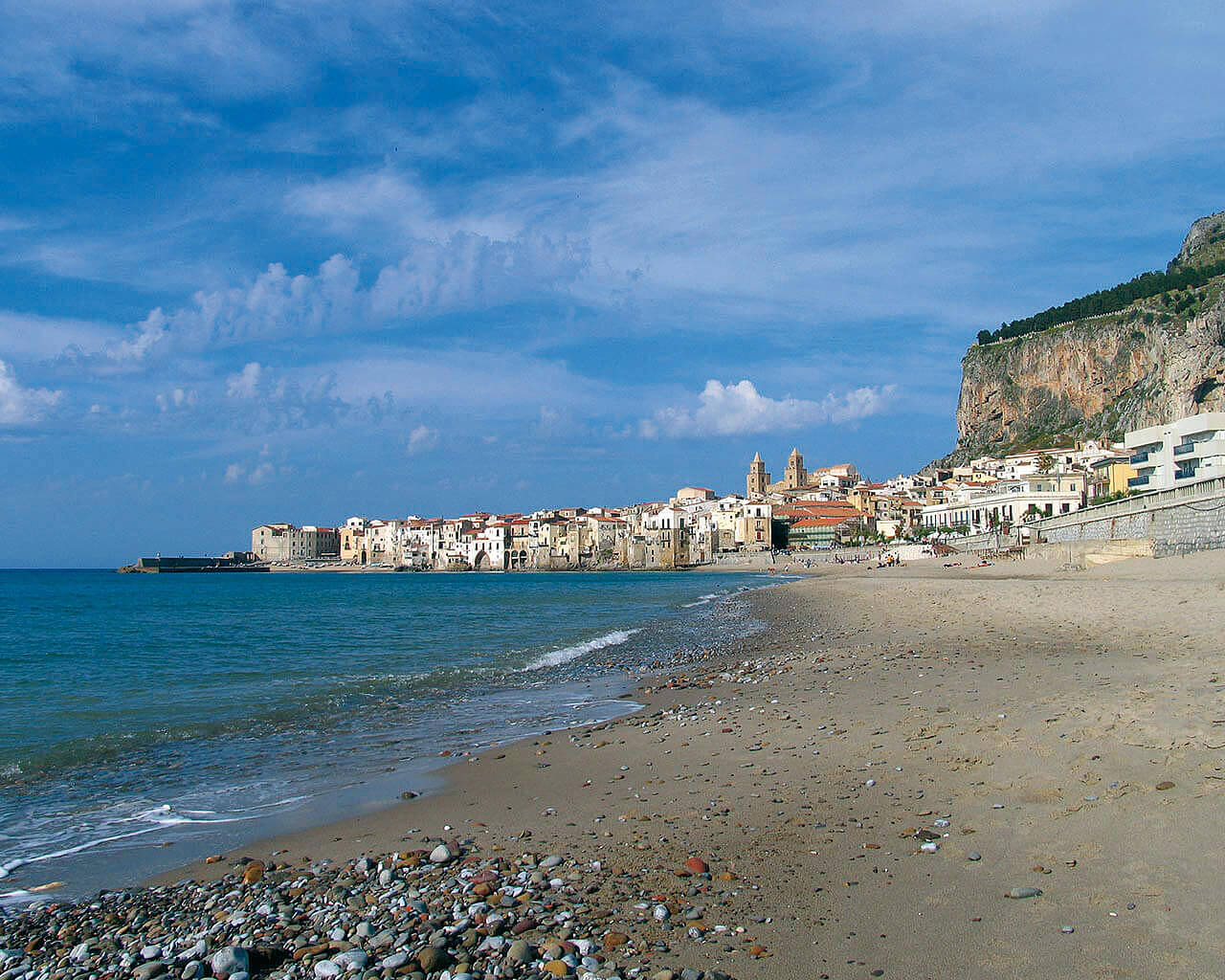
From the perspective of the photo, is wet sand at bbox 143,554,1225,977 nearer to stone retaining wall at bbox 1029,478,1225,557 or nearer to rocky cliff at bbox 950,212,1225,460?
stone retaining wall at bbox 1029,478,1225,557

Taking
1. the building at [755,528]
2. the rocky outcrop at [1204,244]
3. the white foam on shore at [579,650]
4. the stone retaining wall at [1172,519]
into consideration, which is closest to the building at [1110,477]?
the stone retaining wall at [1172,519]

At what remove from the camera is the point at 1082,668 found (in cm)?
1183

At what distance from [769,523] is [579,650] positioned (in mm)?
109103

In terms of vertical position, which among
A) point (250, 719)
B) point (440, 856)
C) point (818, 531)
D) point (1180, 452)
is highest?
point (1180, 452)

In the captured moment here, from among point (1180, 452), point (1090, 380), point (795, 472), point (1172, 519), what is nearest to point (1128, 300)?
point (1090, 380)

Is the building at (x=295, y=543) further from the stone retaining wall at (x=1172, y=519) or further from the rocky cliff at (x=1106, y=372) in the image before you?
the stone retaining wall at (x=1172, y=519)

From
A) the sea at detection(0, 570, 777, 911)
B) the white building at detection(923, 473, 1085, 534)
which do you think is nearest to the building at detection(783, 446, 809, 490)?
the white building at detection(923, 473, 1085, 534)

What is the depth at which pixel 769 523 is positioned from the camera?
12888cm

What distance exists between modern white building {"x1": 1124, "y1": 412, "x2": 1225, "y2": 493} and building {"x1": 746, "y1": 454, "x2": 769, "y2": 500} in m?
114

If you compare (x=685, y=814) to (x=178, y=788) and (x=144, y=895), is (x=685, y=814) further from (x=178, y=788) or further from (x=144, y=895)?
(x=178, y=788)

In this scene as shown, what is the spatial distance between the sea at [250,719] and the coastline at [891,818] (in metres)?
0.89

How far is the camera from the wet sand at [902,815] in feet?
14.3

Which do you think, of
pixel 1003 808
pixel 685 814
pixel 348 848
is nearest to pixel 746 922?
pixel 685 814

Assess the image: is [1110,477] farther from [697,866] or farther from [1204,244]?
[1204,244]
